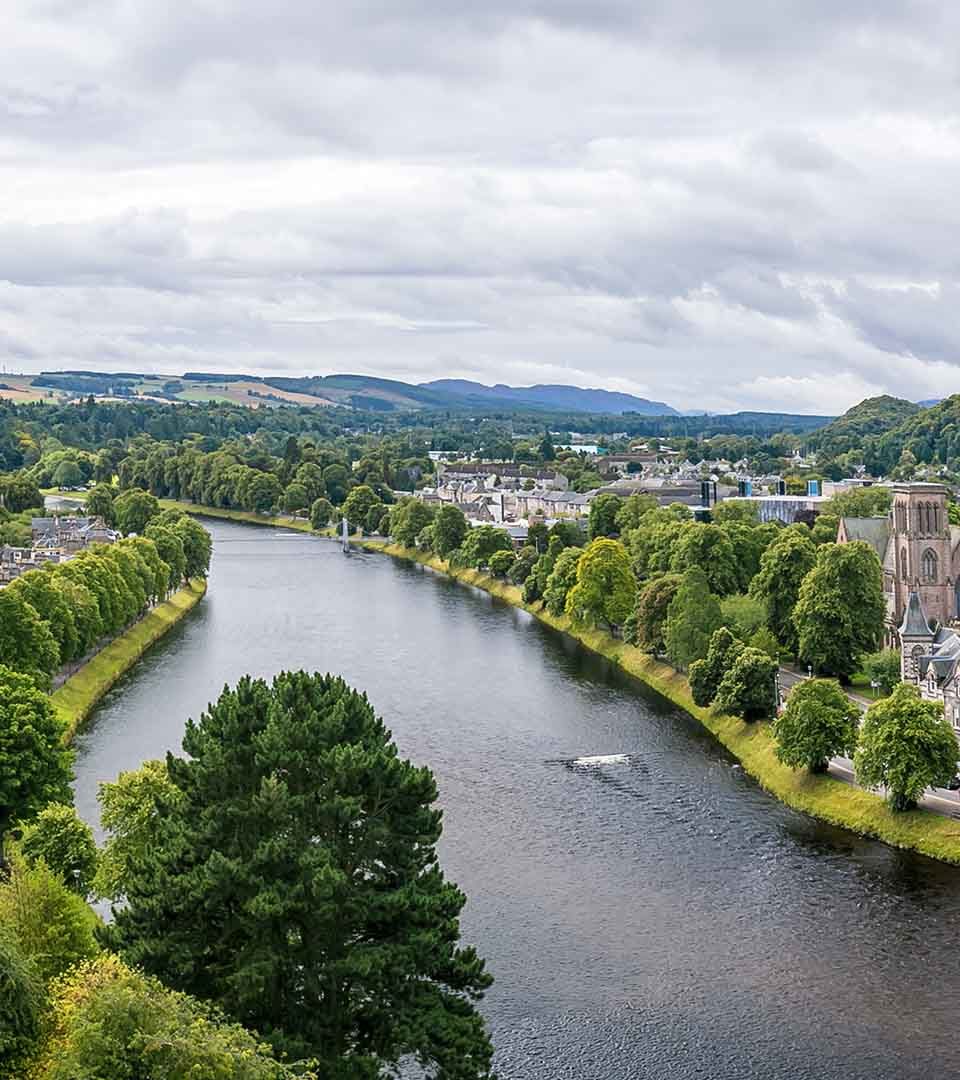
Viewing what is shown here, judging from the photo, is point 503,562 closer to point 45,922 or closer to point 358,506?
point 358,506

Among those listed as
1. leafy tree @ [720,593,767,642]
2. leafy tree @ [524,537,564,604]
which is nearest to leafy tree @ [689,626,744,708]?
leafy tree @ [720,593,767,642]

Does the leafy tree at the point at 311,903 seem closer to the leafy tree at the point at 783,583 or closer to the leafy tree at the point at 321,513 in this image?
the leafy tree at the point at 783,583

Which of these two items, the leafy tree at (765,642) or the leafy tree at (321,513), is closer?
the leafy tree at (765,642)

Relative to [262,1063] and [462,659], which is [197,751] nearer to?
[262,1063]

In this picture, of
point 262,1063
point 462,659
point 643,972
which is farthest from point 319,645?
point 262,1063

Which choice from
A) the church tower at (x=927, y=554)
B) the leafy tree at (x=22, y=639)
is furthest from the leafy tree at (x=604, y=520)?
the leafy tree at (x=22, y=639)

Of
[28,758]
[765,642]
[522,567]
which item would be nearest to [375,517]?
[522,567]
